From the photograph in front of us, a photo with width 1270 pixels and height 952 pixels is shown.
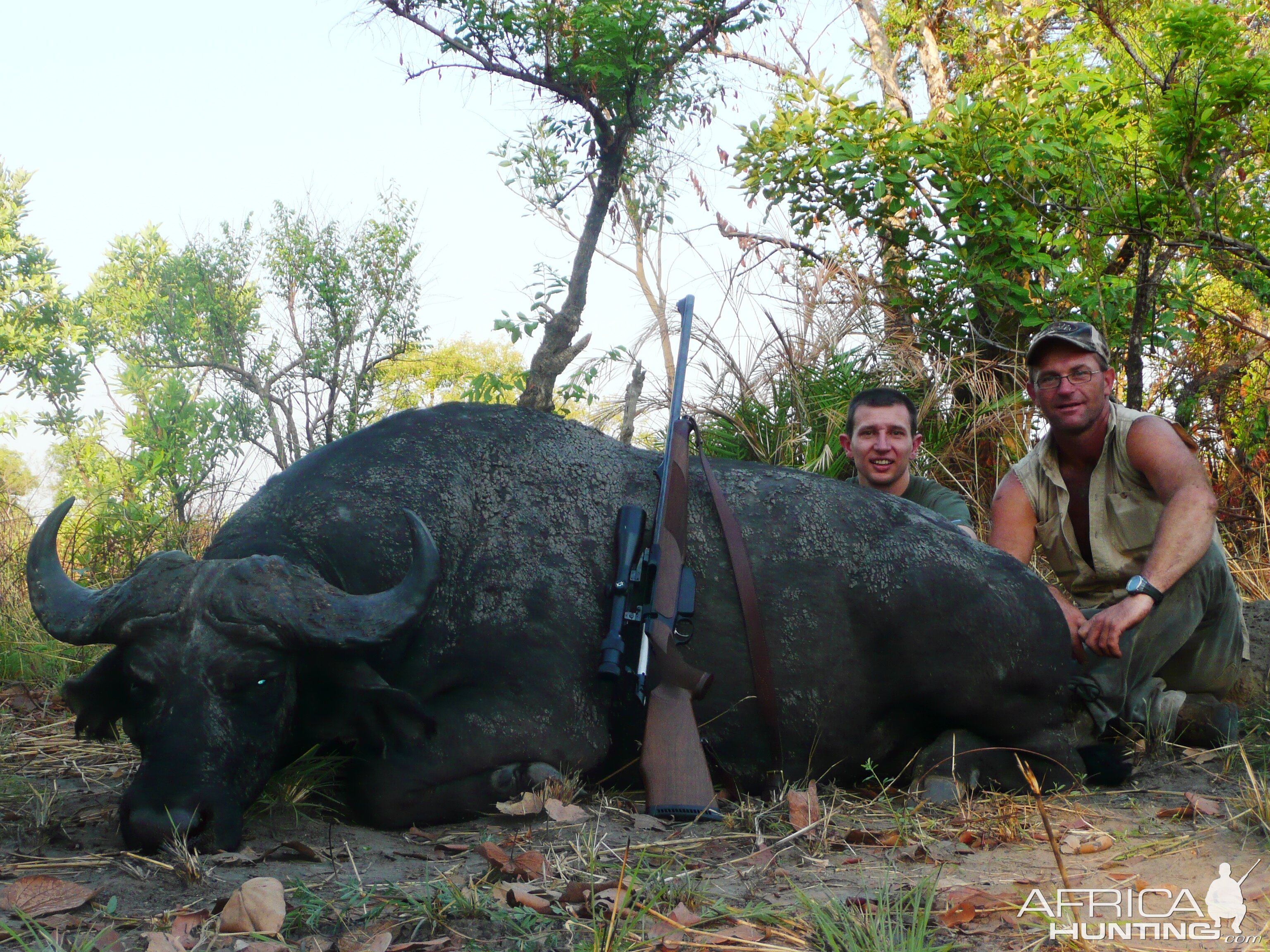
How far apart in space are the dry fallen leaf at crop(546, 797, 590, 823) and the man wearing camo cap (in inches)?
92.3

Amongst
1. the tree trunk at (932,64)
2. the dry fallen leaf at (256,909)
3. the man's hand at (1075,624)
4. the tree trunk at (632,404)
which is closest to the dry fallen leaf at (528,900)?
the dry fallen leaf at (256,909)

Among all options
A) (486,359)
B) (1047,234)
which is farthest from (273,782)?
(486,359)

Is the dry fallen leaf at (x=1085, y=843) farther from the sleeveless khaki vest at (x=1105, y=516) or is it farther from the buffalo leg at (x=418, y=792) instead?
the sleeveless khaki vest at (x=1105, y=516)

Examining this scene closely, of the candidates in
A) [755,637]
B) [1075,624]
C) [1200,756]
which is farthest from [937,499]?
[755,637]

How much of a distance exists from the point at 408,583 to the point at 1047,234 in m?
6.68

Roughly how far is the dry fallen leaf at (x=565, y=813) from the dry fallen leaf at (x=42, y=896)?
1.32 meters

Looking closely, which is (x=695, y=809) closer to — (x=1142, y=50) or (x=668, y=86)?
(x=1142, y=50)

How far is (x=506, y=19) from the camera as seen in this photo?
28.9 feet

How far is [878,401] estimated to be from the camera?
18.3ft

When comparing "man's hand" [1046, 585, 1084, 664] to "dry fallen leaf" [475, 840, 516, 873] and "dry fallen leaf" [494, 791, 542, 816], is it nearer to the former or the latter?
"dry fallen leaf" [494, 791, 542, 816]

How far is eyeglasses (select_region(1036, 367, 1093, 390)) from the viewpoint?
4.61m

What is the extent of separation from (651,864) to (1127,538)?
316 centimetres

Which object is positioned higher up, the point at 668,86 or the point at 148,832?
the point at 668,86

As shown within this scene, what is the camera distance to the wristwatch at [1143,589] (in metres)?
4.17
